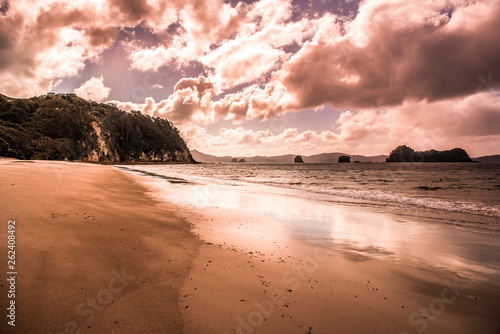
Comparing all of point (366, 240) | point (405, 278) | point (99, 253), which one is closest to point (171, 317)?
point (99, 253)

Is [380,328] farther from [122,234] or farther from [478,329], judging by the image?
[122,234]

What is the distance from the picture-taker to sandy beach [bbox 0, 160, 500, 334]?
2.32 metres

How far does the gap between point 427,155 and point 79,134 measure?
220 metres

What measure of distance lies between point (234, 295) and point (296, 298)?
0.86 metres

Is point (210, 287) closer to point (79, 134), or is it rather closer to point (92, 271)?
point (92, 271)

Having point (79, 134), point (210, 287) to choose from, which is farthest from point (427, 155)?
point (79, 134)

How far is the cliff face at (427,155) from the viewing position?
154 meters

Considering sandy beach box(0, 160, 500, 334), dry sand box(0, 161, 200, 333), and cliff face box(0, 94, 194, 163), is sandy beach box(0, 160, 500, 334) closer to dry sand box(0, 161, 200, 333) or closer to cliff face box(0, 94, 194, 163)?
dry sand box(0, 161, 200, 333)

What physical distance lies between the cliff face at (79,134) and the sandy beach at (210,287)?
2070 inches

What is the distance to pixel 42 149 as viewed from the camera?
5450cm

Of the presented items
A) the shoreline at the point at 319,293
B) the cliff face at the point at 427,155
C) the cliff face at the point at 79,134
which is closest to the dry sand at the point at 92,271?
the shoreline at the point at 319,293

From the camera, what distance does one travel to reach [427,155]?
167625 mm

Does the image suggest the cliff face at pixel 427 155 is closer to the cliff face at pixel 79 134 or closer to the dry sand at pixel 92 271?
the cliff face at pixel 79 134

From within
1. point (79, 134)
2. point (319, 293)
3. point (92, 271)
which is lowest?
point (319, 293)
